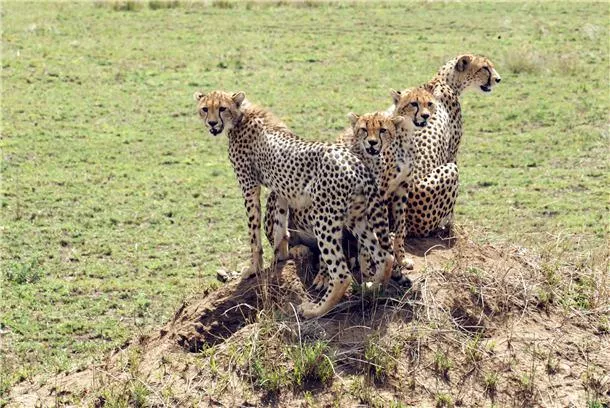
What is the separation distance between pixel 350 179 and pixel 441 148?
1558 mm

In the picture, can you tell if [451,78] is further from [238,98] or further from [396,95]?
[238,98]

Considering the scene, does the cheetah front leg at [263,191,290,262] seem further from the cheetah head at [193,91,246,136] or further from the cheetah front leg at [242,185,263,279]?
the cheetah head at [193,91,246,136]

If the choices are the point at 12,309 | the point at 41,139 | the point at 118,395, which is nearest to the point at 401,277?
the point at 118,395

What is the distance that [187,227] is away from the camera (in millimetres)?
10172

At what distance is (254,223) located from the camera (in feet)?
22.4

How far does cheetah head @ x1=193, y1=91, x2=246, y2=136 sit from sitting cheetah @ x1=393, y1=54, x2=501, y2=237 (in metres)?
0.98

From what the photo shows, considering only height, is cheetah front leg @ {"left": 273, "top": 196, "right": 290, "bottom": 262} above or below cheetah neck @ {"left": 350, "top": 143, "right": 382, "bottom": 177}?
below

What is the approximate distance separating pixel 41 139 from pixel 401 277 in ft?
24.3

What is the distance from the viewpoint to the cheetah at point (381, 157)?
6164 mm

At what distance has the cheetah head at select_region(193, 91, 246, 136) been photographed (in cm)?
666

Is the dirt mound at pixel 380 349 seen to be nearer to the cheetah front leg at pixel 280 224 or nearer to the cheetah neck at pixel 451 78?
the cheetah front leg at pixel 280 224

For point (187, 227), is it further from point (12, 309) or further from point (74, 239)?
point (12, 309)

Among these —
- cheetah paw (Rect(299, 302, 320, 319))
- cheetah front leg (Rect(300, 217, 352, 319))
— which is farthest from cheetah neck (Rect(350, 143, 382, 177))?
cheetah paw (Rect(299, 302, 320, 319))

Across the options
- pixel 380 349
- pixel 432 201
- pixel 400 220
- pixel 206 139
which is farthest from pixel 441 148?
pixel 206 139
